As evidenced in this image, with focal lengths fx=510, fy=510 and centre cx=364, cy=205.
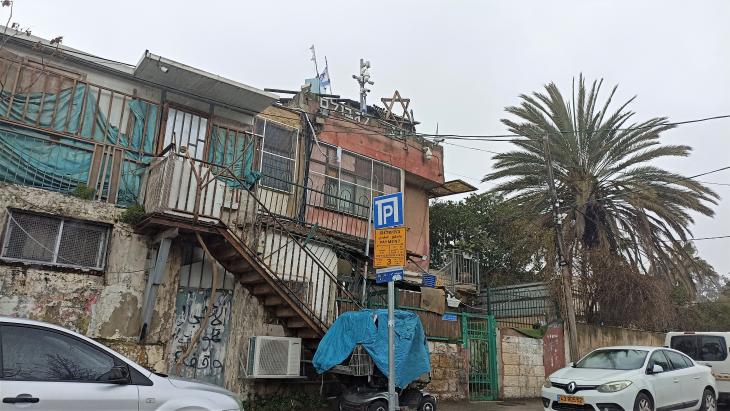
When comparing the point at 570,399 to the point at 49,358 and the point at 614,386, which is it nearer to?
the point at 614,386

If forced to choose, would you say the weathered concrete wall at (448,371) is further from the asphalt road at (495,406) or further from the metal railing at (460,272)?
the metal railing at (460,272)

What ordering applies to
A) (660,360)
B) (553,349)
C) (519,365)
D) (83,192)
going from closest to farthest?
(83,192), (660,360), (519,365), (553,349)

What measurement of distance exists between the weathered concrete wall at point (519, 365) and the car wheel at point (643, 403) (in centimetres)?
475

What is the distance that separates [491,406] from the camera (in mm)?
12070

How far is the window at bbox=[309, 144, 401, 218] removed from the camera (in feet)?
47.8

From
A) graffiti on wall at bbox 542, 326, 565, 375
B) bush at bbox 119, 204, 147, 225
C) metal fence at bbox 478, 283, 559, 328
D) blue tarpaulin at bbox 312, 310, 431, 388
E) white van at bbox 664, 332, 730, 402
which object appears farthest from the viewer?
metal fence at bbox 478, 283, 559, 328

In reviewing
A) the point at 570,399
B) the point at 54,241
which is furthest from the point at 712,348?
the point at 54,241

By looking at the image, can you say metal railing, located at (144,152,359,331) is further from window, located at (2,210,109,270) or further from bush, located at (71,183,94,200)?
window, located at (2,210,109,270)

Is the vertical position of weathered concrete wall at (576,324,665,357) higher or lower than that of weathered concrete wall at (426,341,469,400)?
higher

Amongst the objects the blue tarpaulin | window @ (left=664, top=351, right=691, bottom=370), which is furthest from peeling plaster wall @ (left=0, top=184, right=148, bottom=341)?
window @ (left=664, top=351, right=691, bottom=370)

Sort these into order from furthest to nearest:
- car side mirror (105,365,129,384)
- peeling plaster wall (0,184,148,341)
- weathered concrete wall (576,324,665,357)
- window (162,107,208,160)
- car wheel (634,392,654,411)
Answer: weathered concrete wall (576,324,665,357)
window (162,107,208,160)
car wheel (634,392,654,411)
peeling plaster wall (0,184,148,341)
car side mirror (105,365,129,384)

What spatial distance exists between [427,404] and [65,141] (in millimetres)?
8406

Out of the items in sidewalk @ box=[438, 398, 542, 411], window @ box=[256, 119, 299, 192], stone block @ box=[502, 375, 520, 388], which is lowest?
sidewalk @ box=[438, 398, 542, 411]

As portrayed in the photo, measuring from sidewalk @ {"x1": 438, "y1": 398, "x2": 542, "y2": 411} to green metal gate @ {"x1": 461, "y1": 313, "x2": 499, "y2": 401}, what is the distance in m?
0.34
